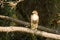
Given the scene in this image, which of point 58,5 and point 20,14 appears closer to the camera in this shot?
point 58,5

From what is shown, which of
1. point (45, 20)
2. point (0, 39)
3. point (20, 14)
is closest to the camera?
point (0, 39)

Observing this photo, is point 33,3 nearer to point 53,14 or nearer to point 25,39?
point 53,14

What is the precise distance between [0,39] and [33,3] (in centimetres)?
141

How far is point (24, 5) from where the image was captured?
21.7 feet

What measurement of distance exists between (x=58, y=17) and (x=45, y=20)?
0.40 meters

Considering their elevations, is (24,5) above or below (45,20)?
above

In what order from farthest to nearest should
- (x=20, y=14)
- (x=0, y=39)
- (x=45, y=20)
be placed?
(x=20, y=14)
(x=45, y=20)
(x=0, y=39)

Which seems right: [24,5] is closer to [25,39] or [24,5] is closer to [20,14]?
[20,14]

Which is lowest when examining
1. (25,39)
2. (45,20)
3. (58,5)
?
(25,39)

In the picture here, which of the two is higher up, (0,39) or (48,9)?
(48,9)

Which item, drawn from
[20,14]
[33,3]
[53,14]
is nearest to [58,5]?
[53,14]

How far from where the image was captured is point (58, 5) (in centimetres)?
650

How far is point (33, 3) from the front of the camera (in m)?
6.23

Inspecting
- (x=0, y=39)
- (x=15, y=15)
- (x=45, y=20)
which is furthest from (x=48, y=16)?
(x=0, y=39)
